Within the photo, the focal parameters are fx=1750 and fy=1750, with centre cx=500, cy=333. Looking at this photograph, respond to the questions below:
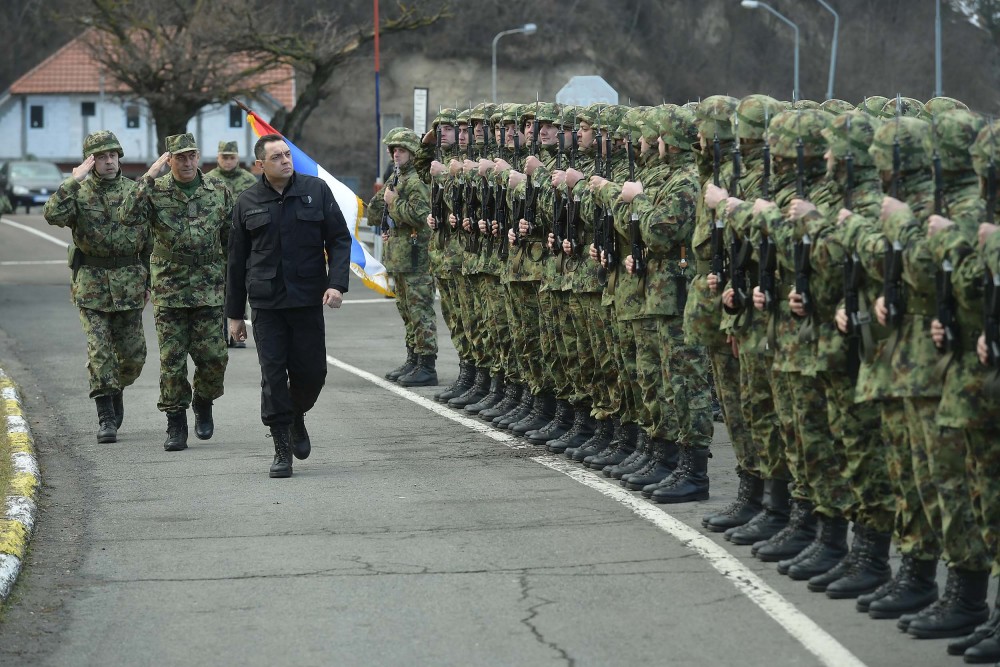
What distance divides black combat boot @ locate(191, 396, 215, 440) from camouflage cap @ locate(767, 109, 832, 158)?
18.5 ft

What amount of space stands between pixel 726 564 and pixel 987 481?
1.85 metres

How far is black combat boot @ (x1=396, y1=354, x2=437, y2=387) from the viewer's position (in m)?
15.3

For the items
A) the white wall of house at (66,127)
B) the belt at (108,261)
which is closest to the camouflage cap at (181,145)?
the belt at (108,261)

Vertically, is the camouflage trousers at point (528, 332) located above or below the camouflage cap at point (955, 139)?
below

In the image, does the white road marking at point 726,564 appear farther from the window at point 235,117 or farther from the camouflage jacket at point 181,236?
the window at point 235,117

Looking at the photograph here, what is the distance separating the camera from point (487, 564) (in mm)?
8102

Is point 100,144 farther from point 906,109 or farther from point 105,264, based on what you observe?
point 906,109

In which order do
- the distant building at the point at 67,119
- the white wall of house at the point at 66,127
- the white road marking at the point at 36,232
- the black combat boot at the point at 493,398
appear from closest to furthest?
1. the black combat boot at the point at 493,398
2. the white road marking at the point at 36,232
3. the distant building at the point at 67,119
4. the white wall of house at the point at 66,127

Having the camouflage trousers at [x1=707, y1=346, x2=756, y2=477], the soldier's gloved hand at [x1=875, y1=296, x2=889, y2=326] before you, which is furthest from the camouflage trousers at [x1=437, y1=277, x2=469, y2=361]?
the soldier's gloved hand at [x1=875, y1=296, x2=889, y2=326]

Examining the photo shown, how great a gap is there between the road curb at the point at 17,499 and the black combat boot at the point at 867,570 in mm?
3574

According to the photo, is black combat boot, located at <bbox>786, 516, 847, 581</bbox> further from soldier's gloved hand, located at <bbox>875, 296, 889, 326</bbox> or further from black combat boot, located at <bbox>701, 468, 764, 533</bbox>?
soldier's gloved hand, located at <bbox>875, 296, 889, 326</bbox>

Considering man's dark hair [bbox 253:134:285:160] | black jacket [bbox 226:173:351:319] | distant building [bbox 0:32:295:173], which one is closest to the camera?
black jacket [bbox 226:173:351:319]

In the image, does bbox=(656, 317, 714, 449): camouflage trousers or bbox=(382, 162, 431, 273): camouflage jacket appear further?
bbox=(382, 162, 431, 273): camouflage jacket

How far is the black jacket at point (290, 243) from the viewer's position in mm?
10547
